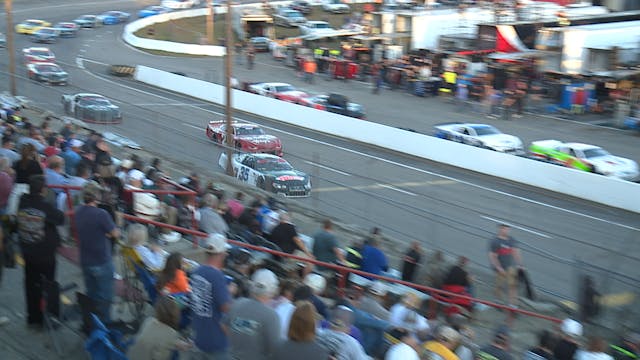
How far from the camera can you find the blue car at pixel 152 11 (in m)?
75.2

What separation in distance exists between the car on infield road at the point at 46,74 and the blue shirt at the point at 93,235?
34.5m

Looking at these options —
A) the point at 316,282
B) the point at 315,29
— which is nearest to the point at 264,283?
the point at 316,282

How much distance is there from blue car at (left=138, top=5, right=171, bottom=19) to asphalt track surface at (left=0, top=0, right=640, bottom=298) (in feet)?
91.4

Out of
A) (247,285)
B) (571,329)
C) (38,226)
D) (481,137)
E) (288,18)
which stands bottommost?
(481,137)

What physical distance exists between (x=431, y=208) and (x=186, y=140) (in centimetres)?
892

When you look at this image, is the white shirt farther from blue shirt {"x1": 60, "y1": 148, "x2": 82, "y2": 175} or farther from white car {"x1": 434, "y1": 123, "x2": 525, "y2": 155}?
white car {"x1": 434, "y1": 123, "x2": 525, "y2": 155}

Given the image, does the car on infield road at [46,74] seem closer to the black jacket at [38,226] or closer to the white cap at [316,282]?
the white cap at [316,282]

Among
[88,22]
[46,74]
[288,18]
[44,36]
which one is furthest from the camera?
[88,22]

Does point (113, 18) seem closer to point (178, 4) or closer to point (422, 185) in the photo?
point (178, 4)

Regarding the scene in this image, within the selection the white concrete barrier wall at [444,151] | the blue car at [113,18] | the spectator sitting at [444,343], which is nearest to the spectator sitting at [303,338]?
the spectator sitting at [444,343]

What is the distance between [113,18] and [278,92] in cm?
3944

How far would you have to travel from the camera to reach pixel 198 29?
7188cm

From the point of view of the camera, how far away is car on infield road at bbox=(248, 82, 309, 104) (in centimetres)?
3778

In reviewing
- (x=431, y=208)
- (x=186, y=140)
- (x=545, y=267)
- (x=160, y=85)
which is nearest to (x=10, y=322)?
(x=545, y=267)
